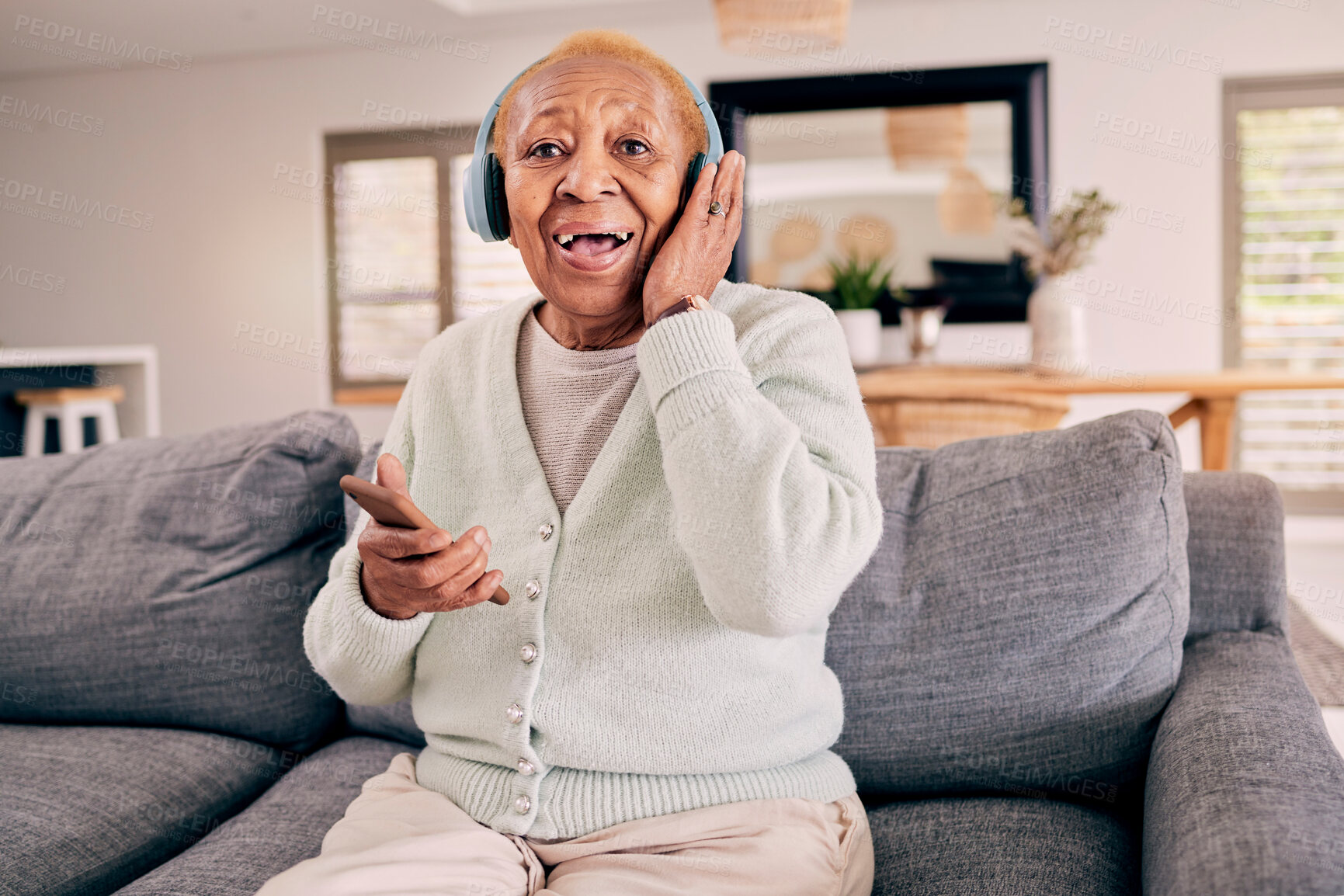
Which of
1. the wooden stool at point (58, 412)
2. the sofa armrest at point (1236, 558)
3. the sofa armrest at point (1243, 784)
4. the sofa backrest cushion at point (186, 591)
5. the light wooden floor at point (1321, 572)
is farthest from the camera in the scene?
the wooden stool at point (58, 412)

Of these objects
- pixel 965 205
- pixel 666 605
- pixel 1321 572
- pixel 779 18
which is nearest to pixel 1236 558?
pixel 666 605

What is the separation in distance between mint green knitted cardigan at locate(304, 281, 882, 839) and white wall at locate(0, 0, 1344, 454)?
13.9 ft

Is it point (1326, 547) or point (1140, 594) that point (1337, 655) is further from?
point (1140, 594)

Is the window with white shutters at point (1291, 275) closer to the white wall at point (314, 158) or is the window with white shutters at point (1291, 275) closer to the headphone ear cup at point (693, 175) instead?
the white wall at point (314, 158)

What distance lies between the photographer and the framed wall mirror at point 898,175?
16.0 ft

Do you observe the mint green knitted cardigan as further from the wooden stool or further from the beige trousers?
the wooden stool

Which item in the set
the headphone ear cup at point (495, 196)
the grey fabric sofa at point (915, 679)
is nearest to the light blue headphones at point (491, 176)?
the headphone ear cup at point (495, 196)

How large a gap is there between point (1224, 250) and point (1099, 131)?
82cm

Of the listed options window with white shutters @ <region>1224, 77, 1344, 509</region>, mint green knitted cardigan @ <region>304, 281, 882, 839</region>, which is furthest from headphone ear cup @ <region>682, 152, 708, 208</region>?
window with white shutters @ <region>1224, 77, 1344, 509</region>

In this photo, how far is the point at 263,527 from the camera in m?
1.45

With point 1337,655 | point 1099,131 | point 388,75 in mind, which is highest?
point 388,75

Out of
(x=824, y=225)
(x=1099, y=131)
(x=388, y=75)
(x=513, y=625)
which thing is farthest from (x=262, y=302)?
(x=513, y=625)

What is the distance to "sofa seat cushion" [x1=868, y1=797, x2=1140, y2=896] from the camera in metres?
0.98

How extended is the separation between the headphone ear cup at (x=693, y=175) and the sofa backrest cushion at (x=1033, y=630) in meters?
0.50
